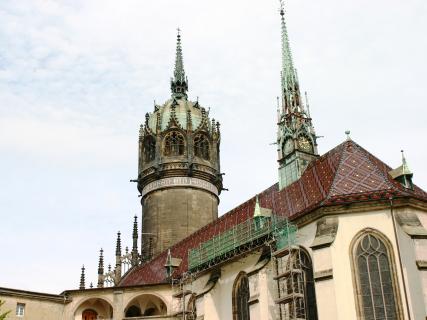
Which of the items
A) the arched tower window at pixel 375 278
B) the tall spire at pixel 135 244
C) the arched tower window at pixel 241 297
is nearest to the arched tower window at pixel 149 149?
the tall spire at pixel 135 244

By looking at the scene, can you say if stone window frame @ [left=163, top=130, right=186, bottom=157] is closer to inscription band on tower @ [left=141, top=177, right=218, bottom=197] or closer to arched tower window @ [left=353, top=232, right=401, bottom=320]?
inscription band on tower @ [left=141, top=177, right=218, bottom=197]

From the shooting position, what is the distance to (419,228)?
2328cm

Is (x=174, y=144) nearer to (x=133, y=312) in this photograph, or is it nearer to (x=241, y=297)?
(x=133, y=312)

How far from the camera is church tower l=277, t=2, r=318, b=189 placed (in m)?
31.7

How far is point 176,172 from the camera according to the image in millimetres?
43562

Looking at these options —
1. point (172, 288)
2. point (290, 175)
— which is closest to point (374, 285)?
point (290, 175)

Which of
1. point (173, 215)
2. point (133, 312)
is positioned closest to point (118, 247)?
point (173, 215)

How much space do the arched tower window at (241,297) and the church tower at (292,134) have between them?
5643mm

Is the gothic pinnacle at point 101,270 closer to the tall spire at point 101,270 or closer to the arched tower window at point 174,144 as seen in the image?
the tall spire at point 101,270

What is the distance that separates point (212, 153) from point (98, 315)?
49.4 ft

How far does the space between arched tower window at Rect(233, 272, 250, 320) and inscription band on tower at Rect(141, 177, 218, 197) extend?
15.5 metres

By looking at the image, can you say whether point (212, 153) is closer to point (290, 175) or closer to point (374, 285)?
point (290, 175)

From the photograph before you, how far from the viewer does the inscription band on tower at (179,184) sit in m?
43.4

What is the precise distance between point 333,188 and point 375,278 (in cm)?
403
